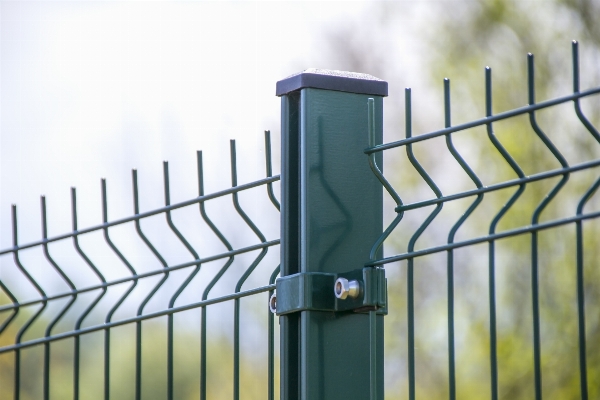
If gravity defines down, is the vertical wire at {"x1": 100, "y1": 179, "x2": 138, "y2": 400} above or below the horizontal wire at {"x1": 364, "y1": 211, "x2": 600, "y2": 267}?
below

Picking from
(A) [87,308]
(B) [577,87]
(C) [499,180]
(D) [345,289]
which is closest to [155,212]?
(A) [87,308]

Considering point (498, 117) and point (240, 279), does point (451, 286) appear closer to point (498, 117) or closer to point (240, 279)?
point (498, 117)

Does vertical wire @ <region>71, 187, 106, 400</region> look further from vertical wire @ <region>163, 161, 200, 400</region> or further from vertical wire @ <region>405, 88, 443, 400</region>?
vertical wire @ <region>405, 88, 443, 400</region>

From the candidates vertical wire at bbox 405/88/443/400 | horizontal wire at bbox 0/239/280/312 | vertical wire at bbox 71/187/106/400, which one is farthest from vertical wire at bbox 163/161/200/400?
vertical wire at bbox 405/88/443/400

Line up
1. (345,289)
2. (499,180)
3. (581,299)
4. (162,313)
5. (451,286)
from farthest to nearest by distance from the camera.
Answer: (499,180), (162,313), (345,289), (451,286), (581,299)

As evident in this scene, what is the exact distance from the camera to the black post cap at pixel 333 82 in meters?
2.21

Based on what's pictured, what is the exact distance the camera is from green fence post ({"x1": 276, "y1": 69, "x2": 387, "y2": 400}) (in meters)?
2.08

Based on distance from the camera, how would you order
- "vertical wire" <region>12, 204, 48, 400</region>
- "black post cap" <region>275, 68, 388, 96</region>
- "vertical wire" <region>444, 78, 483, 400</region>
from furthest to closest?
1. "vertical wire" <region>12, 204, 48, 400</region>
2. "black post cap" <region>275, 68, 388, 96</region>
3. "vertical wire" <region>444, 78, 483, 400</region>

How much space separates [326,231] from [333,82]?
385 millimetres

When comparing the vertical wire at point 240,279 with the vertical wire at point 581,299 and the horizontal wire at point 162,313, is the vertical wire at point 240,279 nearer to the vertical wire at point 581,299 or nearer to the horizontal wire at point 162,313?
the horizontal wire at point 162,313

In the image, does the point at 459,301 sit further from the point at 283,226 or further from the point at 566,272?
the point at 283,226

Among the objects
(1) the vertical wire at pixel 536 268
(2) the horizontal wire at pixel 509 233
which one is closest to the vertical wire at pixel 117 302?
(2) the horizontal wire at pixel 509 233

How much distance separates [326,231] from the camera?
7.02ft

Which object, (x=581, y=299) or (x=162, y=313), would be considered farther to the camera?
(x=162, y=313)
